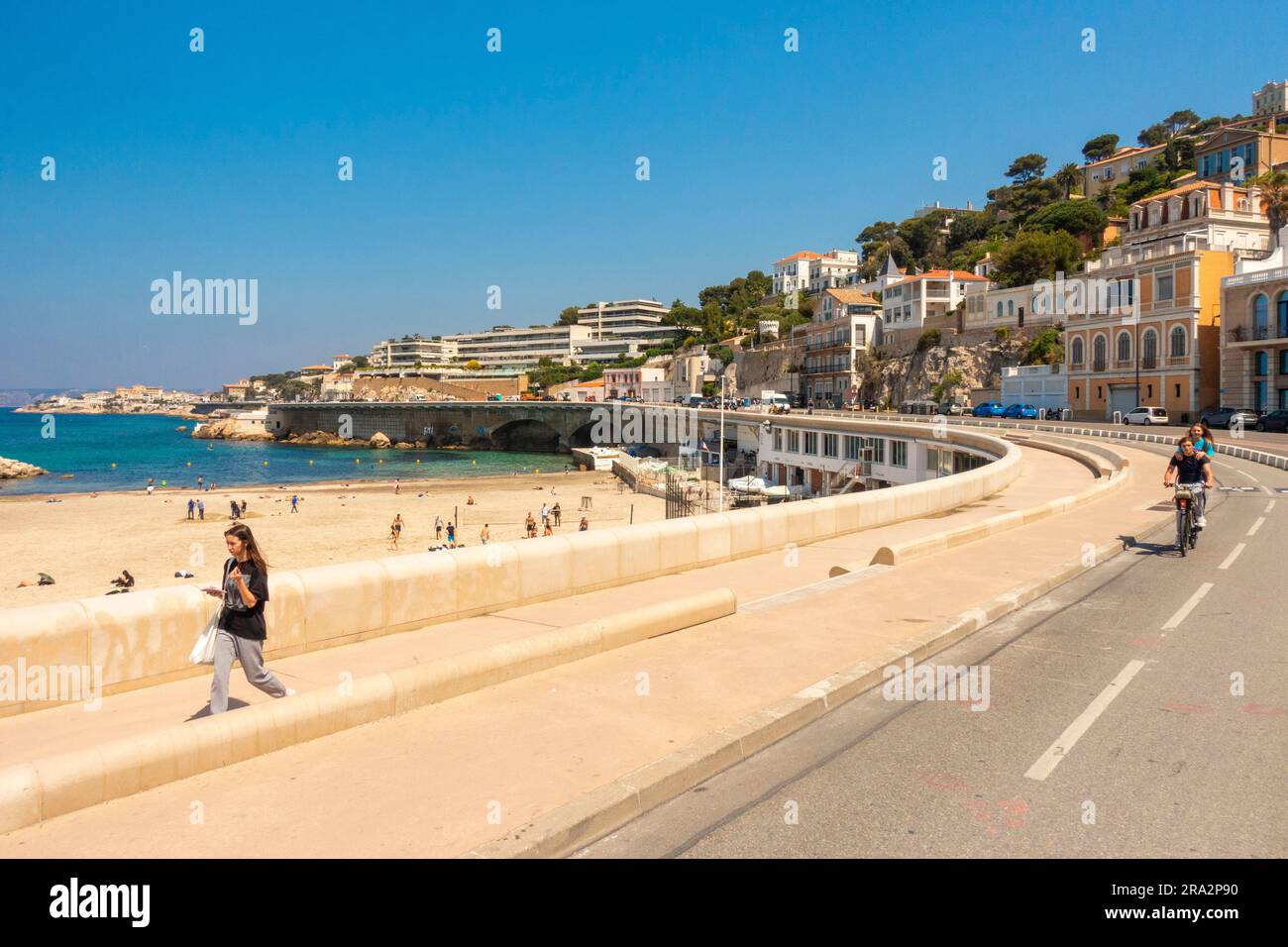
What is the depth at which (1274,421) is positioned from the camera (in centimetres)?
4594

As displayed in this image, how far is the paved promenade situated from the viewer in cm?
461

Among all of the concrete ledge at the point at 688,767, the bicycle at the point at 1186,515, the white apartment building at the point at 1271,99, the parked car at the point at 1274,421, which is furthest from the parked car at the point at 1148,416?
the white apartment building at the point at 1271,99

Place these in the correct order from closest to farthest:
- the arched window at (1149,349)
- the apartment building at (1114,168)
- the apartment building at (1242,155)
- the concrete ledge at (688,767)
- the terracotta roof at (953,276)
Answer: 1. the concrete ledge at (688,767)
2. the arched window at (1149,349)
3. the apartment building at (1242,155)
4. the terracotta roof at (953,276)
5. the apartment building at (1114,168)

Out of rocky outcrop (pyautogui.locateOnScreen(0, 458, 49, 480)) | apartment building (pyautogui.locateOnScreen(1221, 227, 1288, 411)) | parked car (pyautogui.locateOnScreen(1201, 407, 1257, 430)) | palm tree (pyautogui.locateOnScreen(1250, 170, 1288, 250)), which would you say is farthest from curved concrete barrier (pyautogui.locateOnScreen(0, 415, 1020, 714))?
rocky outcrop (pyautogui.locateOnScreen(0, 458, 49, 480))

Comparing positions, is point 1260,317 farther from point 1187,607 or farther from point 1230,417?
point 1187,607

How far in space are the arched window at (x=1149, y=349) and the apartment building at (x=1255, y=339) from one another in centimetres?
473

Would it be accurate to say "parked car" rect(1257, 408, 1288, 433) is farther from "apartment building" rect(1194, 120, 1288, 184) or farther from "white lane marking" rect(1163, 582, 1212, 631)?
"apartment building" rect(1194, 120, 1288, 184)

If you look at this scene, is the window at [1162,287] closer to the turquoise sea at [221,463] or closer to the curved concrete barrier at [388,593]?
the curved concrete barrier at [388,593]

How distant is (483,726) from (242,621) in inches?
74.9

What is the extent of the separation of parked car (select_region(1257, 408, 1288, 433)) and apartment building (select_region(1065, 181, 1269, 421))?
24.1 ft

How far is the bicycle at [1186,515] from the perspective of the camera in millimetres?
13453
